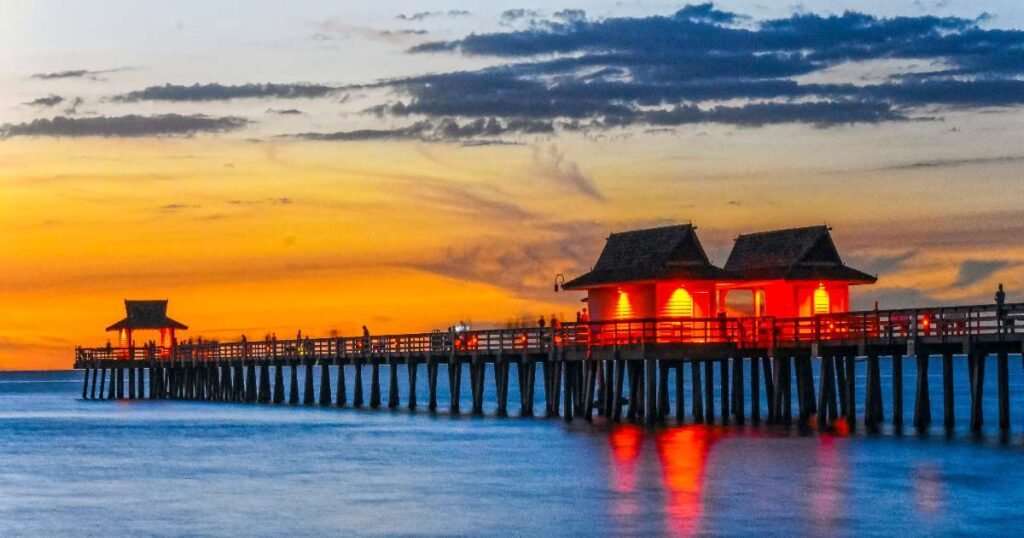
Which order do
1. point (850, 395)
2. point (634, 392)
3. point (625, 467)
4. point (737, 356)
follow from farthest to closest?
point (634, 392)
point (850, 395)
point (737, 356)
point (625, 467)

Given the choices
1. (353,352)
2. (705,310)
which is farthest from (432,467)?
(353,352)

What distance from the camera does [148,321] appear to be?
321 ft

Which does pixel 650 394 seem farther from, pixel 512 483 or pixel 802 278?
pixel 512 483

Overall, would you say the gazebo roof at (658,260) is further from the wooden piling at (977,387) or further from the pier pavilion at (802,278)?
the wooden piling at (977,387)

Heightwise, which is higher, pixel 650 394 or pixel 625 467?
pixel 650 394

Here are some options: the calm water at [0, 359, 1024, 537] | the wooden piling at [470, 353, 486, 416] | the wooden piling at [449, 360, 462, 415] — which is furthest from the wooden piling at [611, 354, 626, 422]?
the wooden piling at [449, 360, 462, 415]

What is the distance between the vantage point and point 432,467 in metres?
45.2

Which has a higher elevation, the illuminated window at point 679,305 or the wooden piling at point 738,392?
the illuminated window at point 679,305

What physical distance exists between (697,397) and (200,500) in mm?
21178

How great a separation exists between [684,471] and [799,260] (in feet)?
58.9

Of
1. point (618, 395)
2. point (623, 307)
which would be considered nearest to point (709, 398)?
point (618, 395)

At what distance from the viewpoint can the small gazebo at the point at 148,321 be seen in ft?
320

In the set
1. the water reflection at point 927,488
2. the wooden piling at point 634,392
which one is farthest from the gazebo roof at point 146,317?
the water reflection at point 927,488

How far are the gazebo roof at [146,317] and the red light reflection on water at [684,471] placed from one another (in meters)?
49.4
